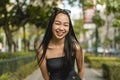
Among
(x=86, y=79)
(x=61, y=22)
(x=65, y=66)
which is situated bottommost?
(x=86, y=79)

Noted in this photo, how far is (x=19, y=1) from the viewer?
38469 millimetres

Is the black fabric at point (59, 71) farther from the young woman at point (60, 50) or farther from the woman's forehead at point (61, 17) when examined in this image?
the woman's forehead at point (61, 17)

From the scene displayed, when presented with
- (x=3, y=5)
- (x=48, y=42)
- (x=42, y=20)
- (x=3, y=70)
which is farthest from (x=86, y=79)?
(x=42, y=20)

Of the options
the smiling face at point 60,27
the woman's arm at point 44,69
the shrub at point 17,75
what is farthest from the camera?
the shrub at point 17,75

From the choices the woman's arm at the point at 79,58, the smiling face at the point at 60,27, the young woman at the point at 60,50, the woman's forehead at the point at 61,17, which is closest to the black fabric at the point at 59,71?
the young woman at the point at 60,50

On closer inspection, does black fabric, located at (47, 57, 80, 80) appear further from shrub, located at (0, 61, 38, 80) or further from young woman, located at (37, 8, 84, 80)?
shrub, located at (0, 61, 38, 80)

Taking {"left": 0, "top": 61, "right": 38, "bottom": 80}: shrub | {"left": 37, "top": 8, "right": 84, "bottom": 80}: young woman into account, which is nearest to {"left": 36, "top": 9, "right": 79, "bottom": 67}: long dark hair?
{"left": 37, "top": 8, "right": 84, "bottom": 80}: young woman

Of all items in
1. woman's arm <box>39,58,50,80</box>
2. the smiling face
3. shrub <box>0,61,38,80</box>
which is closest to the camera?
the smiling face

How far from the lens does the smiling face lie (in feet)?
16.2

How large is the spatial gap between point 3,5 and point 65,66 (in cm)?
A: 3210

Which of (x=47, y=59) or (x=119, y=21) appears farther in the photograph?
(x=119, y=21)

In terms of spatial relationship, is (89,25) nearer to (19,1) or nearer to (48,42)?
(19,1)

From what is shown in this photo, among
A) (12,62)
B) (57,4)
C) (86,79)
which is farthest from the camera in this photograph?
(57,4)

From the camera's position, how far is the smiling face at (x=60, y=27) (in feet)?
16.2
